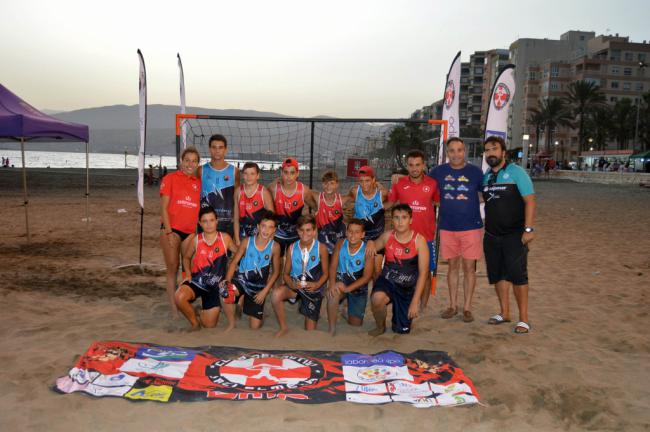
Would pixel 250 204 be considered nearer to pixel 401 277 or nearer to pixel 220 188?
pixel 220 188

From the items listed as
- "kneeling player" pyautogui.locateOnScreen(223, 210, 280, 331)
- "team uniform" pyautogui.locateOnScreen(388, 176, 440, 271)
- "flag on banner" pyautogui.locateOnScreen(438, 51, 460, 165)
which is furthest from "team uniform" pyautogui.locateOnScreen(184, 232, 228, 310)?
"flag on banner" pyautogui.locateOnScreen(438, 51, 460, 165)

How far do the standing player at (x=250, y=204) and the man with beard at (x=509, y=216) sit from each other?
2.29 m

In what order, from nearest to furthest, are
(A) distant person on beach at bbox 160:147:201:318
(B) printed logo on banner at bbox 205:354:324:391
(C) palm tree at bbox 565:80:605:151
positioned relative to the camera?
(B) printed logo on banner at bbox 205:354:324:391
(A) distant person on beach at bbox 160:147:201:318
(C) palm tree at bbox 565:80:605:151

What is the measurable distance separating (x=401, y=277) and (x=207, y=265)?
1.93m

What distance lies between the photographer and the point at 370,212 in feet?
17.1

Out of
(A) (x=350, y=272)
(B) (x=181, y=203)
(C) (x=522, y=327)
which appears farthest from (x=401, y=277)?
(B) (x=181, y=203)

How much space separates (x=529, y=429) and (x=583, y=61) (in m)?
79.8

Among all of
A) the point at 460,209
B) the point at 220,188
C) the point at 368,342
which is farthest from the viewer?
the point at 220,188

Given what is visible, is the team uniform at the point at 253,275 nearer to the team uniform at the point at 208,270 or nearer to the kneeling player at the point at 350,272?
the team uniform at the point at 208,270

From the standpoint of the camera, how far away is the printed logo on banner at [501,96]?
20.4ft

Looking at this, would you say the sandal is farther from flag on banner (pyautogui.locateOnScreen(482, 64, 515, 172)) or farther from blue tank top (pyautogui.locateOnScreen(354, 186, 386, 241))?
flag on banner (pyautogui.locateOnScreen(482, 64, 515, 172))

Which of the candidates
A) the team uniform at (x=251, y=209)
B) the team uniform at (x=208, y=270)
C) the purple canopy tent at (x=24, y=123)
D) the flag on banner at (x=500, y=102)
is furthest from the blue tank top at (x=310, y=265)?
the purple canopy tent at (x=24, y=123)

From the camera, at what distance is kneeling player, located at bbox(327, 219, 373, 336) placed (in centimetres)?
466

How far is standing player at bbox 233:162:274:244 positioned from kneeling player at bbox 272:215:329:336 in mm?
573
